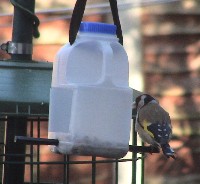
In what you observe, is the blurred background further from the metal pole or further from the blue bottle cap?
the blue bottle cap

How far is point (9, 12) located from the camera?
6219 mm

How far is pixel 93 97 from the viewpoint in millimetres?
2699

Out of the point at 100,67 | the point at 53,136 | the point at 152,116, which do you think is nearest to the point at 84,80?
the point at 100,67

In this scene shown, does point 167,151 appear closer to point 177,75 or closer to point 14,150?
point 14,150

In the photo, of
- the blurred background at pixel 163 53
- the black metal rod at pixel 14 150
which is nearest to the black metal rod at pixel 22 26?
the black metal rod at pixel 14 150

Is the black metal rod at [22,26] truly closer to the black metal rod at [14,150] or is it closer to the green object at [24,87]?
the green object at [24,87]

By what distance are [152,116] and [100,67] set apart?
1450 mm

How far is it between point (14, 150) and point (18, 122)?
13 centimetres

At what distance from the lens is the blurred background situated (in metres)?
6.29

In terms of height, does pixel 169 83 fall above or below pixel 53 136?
above

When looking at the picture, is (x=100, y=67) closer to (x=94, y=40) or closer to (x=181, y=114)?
(x=94, y=40)

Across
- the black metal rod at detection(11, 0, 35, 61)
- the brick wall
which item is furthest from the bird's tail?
the brick wall

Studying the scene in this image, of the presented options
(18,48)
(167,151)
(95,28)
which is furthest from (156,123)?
(95,28)

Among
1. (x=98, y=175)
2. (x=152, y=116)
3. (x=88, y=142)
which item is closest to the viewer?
(x=88, y=142)
